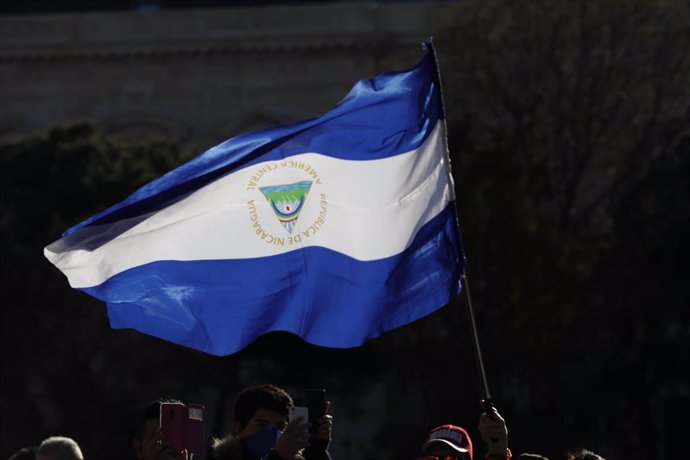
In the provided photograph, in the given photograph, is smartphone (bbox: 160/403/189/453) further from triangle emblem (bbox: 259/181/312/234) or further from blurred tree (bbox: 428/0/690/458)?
blurred tree (bbox: 428/0/690/458)

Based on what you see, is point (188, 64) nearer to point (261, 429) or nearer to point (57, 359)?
point (57, 359)

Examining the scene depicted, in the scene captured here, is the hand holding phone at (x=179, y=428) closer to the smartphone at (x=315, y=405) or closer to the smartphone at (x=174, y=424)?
the smartphone at (x=174, y=424)

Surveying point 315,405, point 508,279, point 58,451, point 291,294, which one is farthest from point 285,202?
point 508,279

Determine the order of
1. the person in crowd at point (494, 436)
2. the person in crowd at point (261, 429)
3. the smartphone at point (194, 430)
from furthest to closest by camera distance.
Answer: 1. the person in crowd at point (494, 436)
2. the smartphone at point (194, 430)
3. the person in crowd at point (261, 429)

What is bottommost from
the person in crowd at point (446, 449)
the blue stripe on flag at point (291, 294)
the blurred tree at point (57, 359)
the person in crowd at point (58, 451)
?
the person in crowd at point (446, 449)

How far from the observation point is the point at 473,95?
3762 centimetres

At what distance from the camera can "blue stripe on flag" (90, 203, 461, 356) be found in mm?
10047

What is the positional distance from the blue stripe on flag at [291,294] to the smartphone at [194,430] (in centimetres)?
161

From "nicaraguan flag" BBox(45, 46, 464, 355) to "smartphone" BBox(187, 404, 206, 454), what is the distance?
1633mm

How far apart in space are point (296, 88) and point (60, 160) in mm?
16875

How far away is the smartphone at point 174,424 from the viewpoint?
8.16 meters

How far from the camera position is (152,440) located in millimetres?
8289

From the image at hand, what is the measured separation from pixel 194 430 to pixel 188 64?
4475 centimetres

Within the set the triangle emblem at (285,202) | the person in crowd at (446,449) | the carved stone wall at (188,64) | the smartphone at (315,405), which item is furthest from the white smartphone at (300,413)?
the carved stone wall at (188,64)
